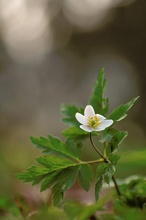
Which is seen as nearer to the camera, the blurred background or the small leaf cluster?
the small leaf cluster

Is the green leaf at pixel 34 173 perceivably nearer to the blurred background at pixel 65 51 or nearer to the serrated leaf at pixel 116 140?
the serrated leaf at pixel 116 140

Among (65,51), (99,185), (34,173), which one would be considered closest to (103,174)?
(99,185)

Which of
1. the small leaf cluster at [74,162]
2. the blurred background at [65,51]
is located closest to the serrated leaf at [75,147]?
the small leaf cluster at [74,162]

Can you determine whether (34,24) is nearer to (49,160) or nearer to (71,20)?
(71,20)

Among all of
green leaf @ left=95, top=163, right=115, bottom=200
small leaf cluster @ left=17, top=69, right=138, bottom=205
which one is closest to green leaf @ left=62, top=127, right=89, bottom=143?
small leaf cluster @ left=17, top=69, right=138, bottom=205

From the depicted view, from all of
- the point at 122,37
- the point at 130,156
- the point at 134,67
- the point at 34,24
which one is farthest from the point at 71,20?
the point at 130,156

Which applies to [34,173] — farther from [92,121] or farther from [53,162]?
[92,121]

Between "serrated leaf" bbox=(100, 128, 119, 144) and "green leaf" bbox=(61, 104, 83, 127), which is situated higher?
"green leaf" bbox=(61, 104, 83, 127)

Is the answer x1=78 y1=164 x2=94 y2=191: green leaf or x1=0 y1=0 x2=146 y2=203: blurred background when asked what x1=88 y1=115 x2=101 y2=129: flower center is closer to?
x1=78 y1=164 x2=94 y2=191: green leaf
